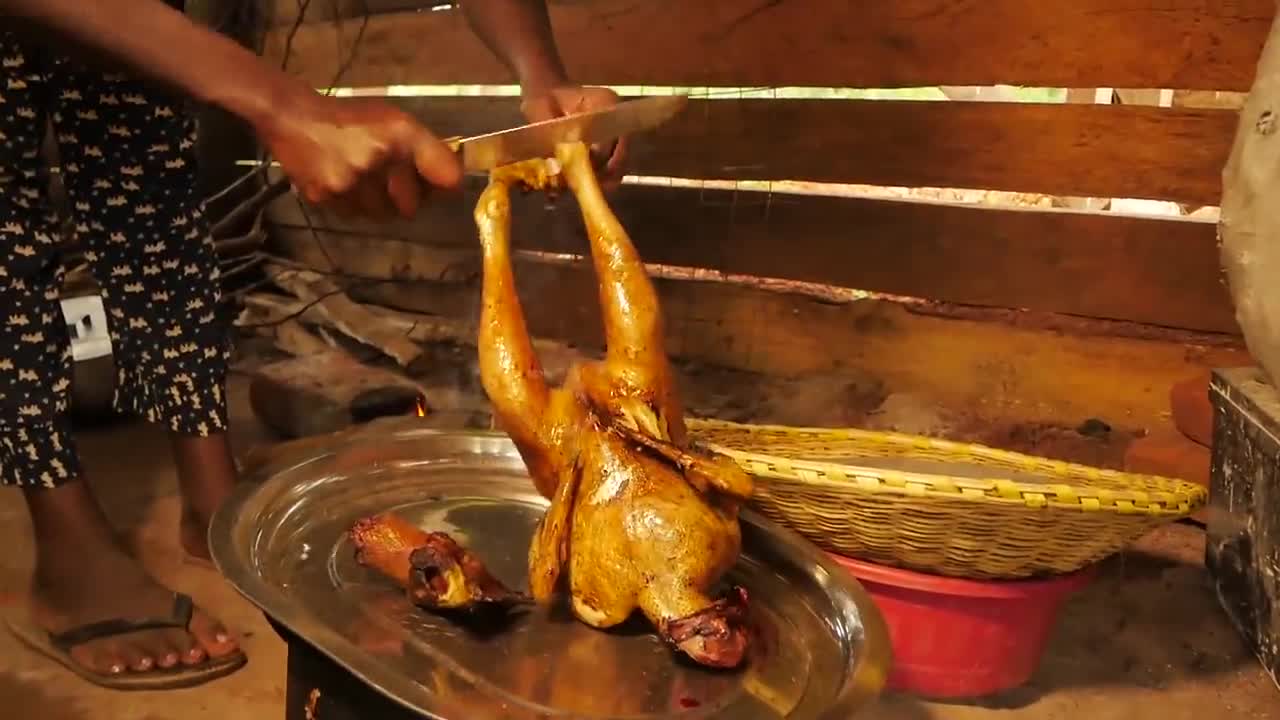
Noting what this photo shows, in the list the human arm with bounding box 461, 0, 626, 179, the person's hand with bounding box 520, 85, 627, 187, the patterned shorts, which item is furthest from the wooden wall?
the patterned shorts

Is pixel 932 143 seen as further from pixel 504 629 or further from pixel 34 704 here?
pixel 34 704

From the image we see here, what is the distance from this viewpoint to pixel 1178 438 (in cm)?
165

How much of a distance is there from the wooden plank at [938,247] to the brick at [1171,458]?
8.0 inches

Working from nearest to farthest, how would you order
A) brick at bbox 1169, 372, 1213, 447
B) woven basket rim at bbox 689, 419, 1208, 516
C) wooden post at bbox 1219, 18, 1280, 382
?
woven basket rim at bbox 689, 419, 1208, 516
wooden post at bbox 1219, 18, 1280, 382
brick at bbox 1169, 372, 1213, 447

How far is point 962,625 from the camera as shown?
1.20 m

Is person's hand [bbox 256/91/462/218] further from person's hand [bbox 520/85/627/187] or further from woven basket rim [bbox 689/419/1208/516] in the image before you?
woven basket rim [bbox 689/419/1208/516]

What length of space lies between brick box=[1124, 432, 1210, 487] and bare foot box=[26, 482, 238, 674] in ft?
4.43

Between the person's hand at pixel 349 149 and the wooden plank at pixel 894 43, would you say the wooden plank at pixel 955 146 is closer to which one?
the wooden plank at pixel 894 43

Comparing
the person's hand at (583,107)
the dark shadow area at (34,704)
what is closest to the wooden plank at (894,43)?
the person's hand at (583,107)

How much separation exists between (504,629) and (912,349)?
1313mm

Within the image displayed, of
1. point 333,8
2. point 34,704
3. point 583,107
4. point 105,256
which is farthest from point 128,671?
point 333,8

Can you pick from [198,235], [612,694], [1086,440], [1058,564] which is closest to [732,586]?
[612,694]

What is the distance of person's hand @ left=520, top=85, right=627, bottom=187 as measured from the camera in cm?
115

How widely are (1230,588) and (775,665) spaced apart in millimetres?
877
